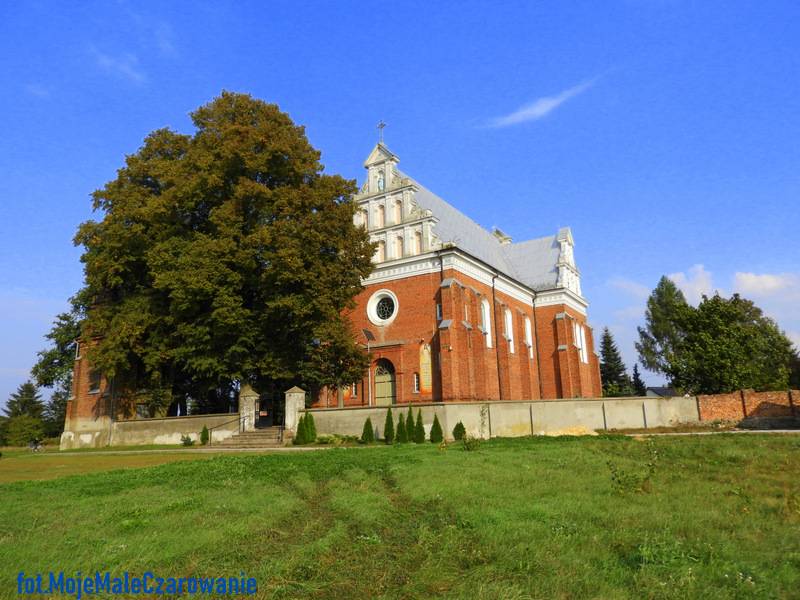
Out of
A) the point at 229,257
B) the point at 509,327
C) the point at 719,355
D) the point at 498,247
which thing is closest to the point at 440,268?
the point at 509,327

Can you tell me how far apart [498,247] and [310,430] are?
26794mm

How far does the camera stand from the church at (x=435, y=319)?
3017 centimetres

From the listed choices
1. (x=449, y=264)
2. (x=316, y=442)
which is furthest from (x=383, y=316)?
(x=316, y=442)

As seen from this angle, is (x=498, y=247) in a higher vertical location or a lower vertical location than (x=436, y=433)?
higher

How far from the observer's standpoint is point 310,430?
76.8ft

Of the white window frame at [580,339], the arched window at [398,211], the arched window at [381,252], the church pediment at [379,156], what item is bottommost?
the white window frame at [580,339]

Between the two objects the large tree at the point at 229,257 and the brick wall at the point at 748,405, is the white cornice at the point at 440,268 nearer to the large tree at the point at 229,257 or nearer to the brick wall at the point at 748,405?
the large tree at the point at 229,257

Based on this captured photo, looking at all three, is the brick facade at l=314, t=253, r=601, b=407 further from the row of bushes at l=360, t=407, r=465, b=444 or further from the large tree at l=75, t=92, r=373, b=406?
the row of bushes at l=360, t=407, r=465, b=444

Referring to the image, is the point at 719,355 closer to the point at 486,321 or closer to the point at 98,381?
the point at 486,321

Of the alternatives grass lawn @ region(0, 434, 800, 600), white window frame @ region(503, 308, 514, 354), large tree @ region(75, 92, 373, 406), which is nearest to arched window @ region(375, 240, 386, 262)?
large tree @ region(75, 92, 373, 406)

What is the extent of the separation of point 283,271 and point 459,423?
9699 mm

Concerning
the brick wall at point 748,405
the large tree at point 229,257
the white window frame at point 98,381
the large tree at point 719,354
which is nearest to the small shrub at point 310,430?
the large tree at point 229,257

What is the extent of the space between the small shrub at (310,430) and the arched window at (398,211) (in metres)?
13.6

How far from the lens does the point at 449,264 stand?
30891mm
